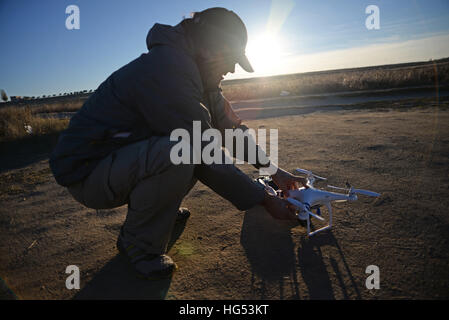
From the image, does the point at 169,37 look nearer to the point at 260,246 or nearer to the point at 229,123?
the point at 229,123

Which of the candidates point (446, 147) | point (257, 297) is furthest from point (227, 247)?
point (446, 147)

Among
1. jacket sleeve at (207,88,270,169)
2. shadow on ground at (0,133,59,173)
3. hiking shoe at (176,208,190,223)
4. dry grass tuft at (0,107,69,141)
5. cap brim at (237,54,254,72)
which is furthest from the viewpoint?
dry grass tuft at (0,107,69,141)

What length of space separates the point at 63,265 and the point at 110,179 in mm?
951

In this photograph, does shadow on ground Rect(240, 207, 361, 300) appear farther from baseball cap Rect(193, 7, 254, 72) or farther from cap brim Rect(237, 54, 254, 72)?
baseball cap Rect(193, 7, 254, 72)

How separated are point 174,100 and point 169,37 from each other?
49 cm

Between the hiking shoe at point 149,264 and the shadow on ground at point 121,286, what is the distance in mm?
52

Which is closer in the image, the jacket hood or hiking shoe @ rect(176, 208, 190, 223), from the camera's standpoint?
the jacket hood

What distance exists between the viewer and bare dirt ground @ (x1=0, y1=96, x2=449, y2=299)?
64.0 inches

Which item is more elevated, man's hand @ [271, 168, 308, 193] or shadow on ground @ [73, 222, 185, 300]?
man's hand @ [271, 168, 308, 193]

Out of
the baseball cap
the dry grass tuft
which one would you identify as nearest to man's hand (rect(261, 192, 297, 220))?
the baseball cap

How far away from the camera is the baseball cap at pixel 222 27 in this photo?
1845 mm

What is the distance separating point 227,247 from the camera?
2059 millimetres

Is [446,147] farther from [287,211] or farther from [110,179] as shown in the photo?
[110,179]

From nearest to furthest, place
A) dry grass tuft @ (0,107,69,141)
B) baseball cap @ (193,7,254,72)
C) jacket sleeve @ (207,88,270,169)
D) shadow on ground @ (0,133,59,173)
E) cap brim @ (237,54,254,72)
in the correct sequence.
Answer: baseball cap @ (193,7,254,72)
cap brim @ (237,54,254,72)
jacket sleeve @ (207,88,270,169)
shadow on ground @ (0,133,59,173)
dry grass tuft @ (0,107,69,141)
